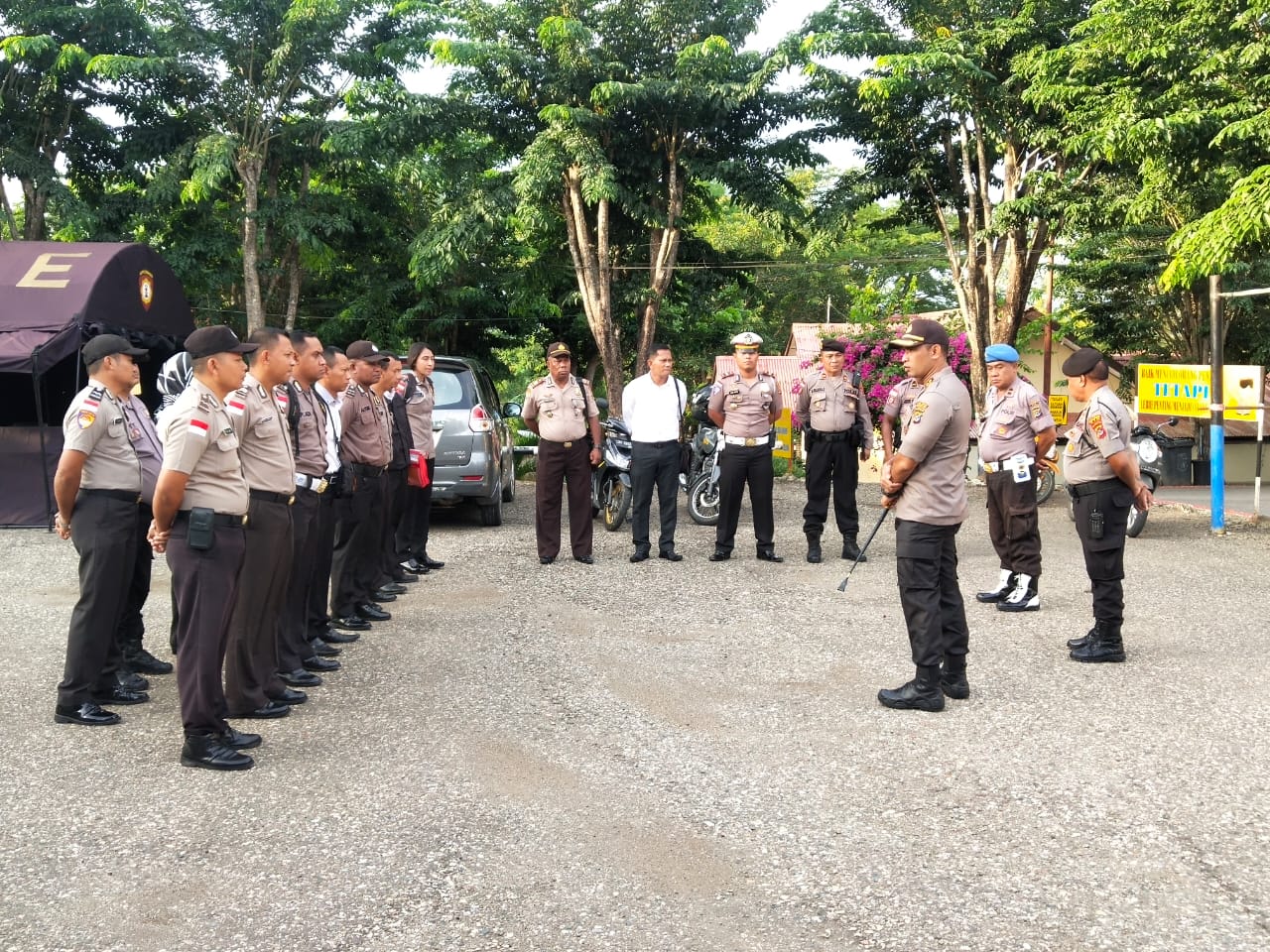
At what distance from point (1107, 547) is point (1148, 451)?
6890mm

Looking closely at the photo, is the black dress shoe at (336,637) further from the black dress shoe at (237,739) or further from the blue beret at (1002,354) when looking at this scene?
the blue beret at (1002,354)

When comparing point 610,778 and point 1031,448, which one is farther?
point 1031,448

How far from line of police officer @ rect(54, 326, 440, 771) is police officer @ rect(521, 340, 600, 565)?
311 centimetres

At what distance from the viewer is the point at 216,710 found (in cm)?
503

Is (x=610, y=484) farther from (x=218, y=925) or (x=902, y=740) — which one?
(x=218, y=925)

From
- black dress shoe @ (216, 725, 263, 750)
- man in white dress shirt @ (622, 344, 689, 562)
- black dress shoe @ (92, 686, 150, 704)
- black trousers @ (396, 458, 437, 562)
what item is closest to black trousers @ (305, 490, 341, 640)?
black dress shoe @ (92, 686, 150, 704)

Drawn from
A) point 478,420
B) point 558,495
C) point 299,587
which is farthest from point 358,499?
point 478,420

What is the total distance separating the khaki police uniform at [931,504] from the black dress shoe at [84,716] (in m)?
3.68

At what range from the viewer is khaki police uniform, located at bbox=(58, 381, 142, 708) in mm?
5637

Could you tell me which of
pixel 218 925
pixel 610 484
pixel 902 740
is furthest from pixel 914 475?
pixel 610 484

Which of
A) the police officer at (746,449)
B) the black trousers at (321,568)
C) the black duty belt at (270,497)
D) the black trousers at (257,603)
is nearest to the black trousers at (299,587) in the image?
the black trousers at (321,568)

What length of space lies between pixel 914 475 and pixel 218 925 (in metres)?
3.72

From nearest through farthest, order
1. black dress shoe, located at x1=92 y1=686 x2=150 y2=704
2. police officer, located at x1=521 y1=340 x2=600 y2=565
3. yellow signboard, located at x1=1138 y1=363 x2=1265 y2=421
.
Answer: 1. black dress shoe, located at x1=92 y1=686 x2=150 y2=704
2. police officer, located at x1=521 y1=340 x2=600 y2=565
3. yellow signboard, located at x1=1138 y1=363 x2=1265 y2=421

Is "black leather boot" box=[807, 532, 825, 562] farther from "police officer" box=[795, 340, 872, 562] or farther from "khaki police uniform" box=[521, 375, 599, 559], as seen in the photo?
"khaki police uniform" box=[521, 375, 599, 559]
